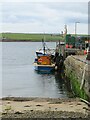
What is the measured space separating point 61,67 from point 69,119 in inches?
1075

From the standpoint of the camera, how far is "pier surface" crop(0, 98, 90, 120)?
9.59 m

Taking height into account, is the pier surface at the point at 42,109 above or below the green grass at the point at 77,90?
above

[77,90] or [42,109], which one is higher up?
[42,109]

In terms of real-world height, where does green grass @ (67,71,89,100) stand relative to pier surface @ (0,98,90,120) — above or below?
below

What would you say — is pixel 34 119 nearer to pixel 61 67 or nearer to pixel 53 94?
pixel 53 94

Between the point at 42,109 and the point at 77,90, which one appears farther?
the point at 77,90

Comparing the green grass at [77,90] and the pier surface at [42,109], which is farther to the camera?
the green grass at [77,90]

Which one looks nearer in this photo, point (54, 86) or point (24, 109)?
point (24, 109)

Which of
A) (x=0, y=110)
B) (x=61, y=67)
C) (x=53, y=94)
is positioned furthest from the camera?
(x=61, y=67)

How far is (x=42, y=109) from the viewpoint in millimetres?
10500

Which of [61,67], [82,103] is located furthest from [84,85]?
[61,67]

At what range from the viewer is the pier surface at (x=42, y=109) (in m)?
9.59

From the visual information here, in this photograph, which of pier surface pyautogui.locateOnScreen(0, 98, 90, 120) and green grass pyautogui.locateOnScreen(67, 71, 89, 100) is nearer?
pier surface pyautogui.locateOnScreen(0, 98, 90, 120)

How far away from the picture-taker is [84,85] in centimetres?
1695
